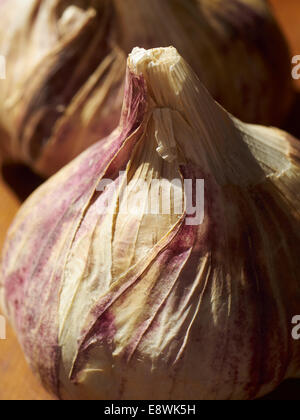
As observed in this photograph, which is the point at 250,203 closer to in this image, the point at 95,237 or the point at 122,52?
the point at 95,237

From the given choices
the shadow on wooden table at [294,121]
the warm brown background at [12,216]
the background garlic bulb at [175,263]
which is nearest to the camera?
the background garlic bulb at [175,263]

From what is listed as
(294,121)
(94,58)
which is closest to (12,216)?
(94,58)

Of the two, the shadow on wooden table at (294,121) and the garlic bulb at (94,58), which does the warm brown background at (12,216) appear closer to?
the shadow on wooden table at (294,121)

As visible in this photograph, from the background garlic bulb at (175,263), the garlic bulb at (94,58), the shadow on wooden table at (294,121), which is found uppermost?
the garlic bulb at (94,58)

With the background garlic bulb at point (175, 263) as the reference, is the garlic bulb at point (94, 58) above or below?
above

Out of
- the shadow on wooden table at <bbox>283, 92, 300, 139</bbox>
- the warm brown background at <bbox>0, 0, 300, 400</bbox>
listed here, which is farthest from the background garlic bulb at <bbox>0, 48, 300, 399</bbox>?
the shadow on wooden table at <bbox>283, 92, 300, 139</bbox>

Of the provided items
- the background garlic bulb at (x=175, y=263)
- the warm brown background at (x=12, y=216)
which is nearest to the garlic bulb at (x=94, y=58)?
the warm brown background at (x=12, y=216)

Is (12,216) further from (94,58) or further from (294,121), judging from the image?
(294,121)

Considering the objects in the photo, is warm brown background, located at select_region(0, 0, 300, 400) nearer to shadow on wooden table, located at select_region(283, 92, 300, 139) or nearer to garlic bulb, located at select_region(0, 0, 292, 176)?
shadow on wooden table, located at select_region(283, 92, 300, 139)
